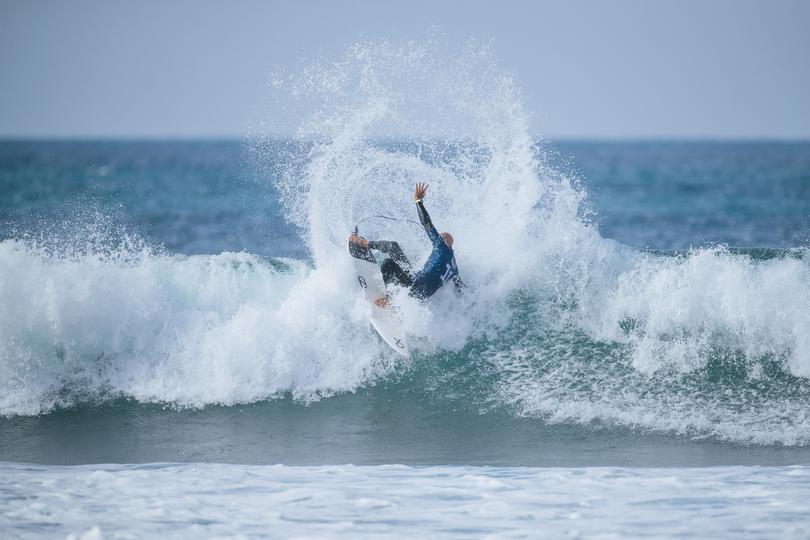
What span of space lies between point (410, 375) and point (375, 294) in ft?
3.69

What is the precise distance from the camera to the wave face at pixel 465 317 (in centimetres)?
932

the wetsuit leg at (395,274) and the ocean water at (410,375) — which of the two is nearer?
the ocean water at (410,375)

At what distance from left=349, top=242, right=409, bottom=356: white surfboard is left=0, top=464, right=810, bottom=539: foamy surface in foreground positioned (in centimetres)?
247

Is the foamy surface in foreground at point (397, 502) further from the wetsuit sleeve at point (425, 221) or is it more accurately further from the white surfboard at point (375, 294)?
the wetsuit sleeve at point (425, 221)

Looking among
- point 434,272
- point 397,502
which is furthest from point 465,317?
point 397,502

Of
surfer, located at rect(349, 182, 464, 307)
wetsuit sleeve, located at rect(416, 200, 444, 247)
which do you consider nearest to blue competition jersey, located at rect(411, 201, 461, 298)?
surfer, located at rect(349, 182, 464, 307)

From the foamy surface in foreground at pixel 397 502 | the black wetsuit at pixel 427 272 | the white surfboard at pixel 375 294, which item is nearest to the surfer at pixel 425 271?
the black wetsuit at pixel 427 272

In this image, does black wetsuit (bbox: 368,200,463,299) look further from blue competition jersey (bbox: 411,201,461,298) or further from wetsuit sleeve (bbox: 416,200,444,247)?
wetsuit sleeve (bbox: 416,200,444,247)

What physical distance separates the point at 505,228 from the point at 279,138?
443 cm

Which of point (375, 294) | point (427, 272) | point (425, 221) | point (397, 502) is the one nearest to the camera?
point (397, 502)

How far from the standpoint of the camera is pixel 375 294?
10.1 m

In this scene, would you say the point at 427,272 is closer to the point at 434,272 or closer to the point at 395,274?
the point at 434,272

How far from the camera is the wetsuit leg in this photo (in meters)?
9.84

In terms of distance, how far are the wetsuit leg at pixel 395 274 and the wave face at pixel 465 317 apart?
0.77 feet
